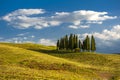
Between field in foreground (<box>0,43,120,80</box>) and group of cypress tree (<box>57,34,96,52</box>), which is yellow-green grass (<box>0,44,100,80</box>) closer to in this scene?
field in foreground (<box>0,43,120,80</box>)

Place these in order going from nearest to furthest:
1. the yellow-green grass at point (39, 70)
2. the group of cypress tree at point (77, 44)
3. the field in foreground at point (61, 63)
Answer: the yellow-green grass at point (39, 70) < the field in foreground at point (61, 63) < the group of cypress tree at point (77, 44)

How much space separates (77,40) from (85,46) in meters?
5.58

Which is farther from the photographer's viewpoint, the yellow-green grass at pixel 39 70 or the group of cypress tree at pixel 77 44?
the group of cypress tree at pixel 77 44

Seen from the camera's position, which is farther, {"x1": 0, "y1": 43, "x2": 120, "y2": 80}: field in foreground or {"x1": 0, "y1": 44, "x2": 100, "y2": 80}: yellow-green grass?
{"x1": 0, "y1": 43, "x2": 120, "y2": 80}: field in foreground

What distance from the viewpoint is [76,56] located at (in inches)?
4156

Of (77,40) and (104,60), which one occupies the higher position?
(77,40)

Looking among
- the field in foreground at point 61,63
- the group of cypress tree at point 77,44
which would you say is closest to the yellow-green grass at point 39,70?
the field in foreground at point 61,63

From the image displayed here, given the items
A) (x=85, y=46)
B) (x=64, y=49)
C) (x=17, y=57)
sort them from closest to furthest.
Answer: (x=17, y=57) < (x=85, y=46) < (x=64, y=49)

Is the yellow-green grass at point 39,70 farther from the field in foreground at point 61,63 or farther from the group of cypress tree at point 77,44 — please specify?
the group of cypress tree at point 77,44

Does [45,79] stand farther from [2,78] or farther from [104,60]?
[104,60]

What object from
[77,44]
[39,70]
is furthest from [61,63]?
[77,44]

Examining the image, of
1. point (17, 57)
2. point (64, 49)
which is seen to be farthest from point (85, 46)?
point (17, 57)

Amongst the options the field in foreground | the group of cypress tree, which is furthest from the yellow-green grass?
the group of cypress tree

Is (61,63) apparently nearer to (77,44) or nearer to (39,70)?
(39,70)
